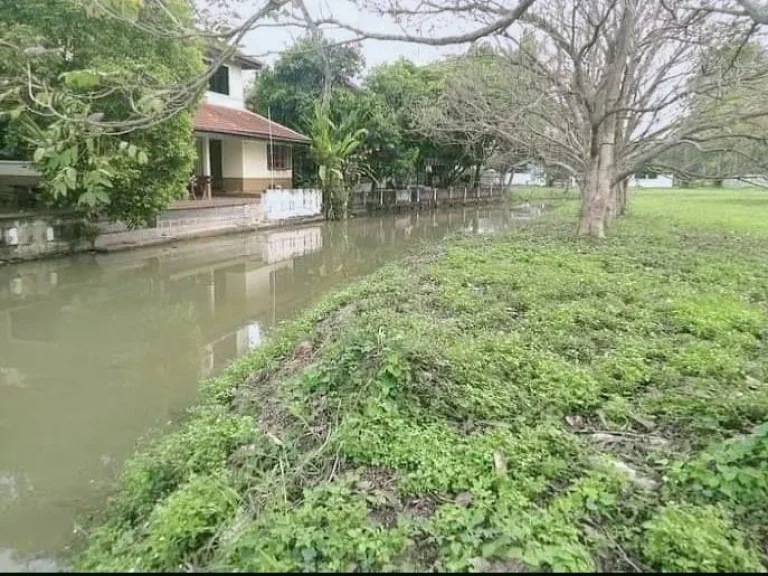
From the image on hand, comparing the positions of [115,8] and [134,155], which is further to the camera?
[115,8]

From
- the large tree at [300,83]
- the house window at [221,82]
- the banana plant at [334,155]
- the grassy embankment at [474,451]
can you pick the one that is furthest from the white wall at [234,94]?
the grassy embankment at [474,451]

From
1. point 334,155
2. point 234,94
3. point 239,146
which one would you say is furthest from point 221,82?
point 334,155

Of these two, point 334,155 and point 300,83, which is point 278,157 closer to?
point 334,155

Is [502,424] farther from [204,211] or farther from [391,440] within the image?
[204,211]

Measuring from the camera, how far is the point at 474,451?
3.21 m

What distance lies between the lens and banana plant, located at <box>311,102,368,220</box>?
2208 centimetres

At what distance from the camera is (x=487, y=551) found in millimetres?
2432

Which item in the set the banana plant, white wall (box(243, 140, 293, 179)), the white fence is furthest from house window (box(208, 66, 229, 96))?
the white fence

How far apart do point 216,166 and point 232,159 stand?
0.79m

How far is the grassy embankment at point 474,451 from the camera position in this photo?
8.17ft

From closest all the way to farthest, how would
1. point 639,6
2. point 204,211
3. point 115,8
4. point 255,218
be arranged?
point 115,8 < point 639,6 < point 204,211 < point 255,218

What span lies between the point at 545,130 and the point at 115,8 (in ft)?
46.7

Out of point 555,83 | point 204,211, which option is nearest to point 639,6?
point 555,83

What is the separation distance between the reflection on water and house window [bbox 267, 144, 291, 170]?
8.17 m
